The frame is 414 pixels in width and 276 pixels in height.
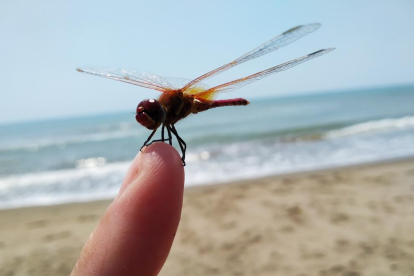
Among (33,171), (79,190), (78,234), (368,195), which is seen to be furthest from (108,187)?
(368,195)

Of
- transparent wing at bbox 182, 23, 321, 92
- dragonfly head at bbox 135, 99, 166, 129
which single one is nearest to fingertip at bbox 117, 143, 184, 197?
dragonfly head at bbox 135, 99, 166, 129

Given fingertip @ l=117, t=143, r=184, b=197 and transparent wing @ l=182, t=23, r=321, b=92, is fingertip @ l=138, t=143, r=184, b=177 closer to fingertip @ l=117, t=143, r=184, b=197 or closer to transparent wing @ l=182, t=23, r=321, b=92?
fingertip @ l=117, t=143, r=184, b=197

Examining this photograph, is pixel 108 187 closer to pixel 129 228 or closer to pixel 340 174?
pixel 340 174

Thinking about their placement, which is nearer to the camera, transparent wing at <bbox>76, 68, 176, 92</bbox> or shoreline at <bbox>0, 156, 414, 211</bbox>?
transparent wing at <bbox>76, 68, 176, 92</bbox>

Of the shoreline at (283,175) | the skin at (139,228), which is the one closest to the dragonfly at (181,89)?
the skin at (139,228)

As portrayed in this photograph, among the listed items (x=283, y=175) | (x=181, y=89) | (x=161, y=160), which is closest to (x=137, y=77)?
(x=181, y=89)
